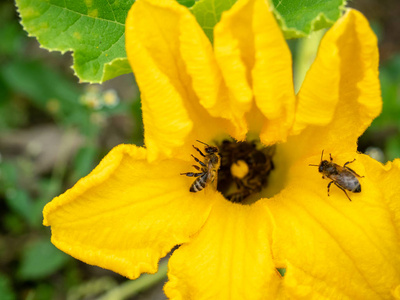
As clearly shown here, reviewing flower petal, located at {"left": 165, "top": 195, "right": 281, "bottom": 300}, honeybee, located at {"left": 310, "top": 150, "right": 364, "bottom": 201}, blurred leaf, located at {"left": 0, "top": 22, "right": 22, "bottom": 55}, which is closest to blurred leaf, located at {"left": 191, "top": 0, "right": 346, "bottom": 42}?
honeybee, located at {"left": 310, "top": 150, "right": 364, "bottom": 201}

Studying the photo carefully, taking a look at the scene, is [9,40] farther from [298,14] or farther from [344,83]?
[344,83]

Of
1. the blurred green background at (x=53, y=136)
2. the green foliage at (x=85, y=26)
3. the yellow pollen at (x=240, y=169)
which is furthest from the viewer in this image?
the blurred green background at (x=53, y=136)

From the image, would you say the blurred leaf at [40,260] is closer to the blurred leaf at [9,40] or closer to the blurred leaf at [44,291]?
the blurred leaf at [44,291]

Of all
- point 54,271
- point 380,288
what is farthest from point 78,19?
point 54,271

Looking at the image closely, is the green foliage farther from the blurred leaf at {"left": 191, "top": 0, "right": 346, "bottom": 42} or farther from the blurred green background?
the blurred green background

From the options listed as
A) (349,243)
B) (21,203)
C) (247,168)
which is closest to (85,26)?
(247,168)

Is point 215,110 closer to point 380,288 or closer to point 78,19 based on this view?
point 78,19

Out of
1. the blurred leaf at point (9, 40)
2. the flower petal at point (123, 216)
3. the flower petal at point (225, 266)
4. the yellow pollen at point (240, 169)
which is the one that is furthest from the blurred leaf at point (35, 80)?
the flower petal at point (225, 266)
